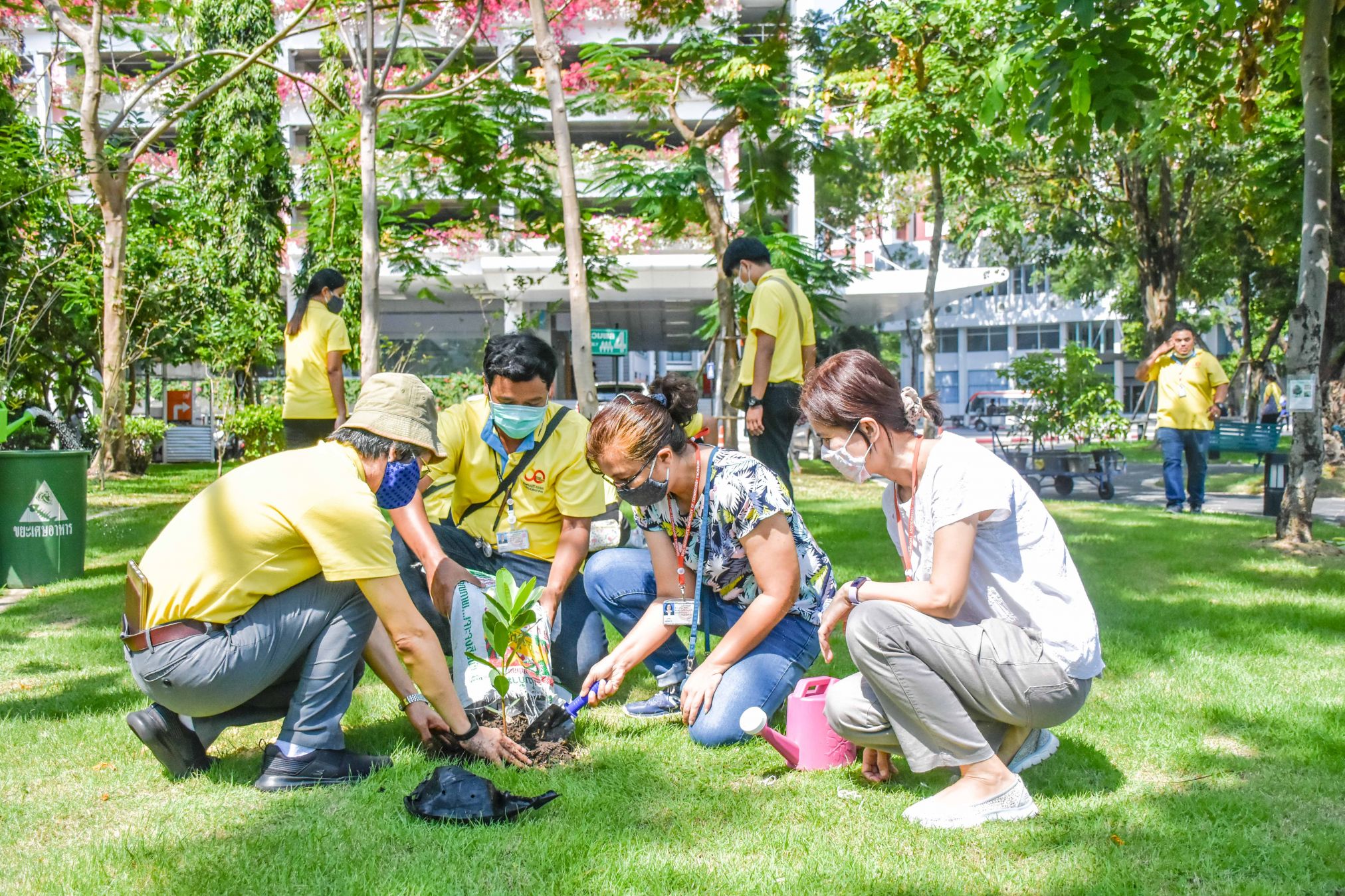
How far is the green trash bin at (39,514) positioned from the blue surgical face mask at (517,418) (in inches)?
156

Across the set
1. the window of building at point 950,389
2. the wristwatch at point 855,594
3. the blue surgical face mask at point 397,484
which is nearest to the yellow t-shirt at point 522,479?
the blue surgical face mask at point 397,484

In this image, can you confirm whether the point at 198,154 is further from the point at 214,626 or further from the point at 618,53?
the point at 214,626

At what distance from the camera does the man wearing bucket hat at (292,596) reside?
10.5ft

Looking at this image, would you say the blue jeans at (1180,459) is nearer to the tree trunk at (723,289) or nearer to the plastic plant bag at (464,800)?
the tree trunk at (723,289)

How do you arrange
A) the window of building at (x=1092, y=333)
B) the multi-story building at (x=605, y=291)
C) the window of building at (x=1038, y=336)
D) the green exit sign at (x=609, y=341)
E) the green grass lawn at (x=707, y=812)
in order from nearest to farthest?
the green grass lawn at (x=707, y=812), the multi-story building at (x=605, y=291), the green exit sign at (x=609, y=341), the window of building at (x=1092, y=333), the window of building at (x=1038, y=336)

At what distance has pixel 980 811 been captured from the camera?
3086 millimetres

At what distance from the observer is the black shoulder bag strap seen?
15.0 feet

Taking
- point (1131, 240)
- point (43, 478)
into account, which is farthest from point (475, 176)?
point (1131, 240)

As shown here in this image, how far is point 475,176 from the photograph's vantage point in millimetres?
8883

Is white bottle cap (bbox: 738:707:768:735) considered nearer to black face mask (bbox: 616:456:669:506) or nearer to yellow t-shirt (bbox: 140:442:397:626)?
black face mask (bbox: 616:456:669:506)

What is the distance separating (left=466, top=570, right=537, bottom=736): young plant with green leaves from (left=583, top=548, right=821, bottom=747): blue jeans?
628 millimetres

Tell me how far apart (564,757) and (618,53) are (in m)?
7.03

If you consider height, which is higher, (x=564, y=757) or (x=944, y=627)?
(x=944, y=627)

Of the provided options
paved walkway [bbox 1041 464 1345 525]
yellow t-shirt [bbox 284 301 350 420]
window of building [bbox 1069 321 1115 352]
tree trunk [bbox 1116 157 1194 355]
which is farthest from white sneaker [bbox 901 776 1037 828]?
window of building [bbox 1069 321 1115 352]
